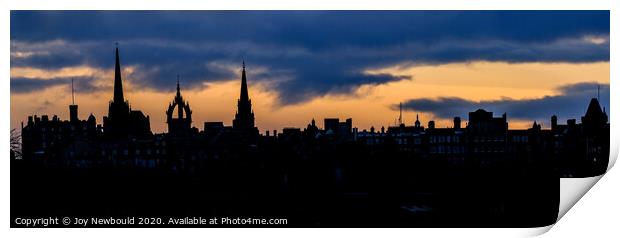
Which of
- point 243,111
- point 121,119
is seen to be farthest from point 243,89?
point 121,119

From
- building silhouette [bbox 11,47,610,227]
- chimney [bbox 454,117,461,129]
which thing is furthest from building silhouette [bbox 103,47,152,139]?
chimney [bbox 454,117,461,129]

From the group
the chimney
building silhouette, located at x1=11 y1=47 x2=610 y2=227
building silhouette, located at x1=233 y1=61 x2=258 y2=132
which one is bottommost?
building silhouette, located at x1=11 y1=47 x2=610 y2=227

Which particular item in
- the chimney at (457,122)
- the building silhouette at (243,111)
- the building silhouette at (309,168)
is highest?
the building silhouette at (243,111)

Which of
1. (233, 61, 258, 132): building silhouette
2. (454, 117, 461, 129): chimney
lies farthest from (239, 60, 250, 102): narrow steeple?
(454, 117, 461, 129): chimney

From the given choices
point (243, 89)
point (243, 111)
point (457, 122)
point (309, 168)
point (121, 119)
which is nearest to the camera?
point (243, 89)

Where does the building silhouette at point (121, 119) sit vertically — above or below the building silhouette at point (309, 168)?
above

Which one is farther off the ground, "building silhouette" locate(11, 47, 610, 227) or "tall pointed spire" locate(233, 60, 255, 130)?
"tall pointed spire" locate(233, 60, 255, 130)

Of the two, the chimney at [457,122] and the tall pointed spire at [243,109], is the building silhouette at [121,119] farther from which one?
the chimney at [457,122]

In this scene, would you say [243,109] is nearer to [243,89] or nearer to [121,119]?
[243,89]

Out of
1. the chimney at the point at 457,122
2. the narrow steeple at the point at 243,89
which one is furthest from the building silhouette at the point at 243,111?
the chimney at the point at 457,122

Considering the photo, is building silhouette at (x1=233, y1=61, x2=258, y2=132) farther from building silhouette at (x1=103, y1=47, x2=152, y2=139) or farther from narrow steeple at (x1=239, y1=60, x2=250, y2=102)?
building silhouette at (x1=103, y1=47, x2=152, y2=139)

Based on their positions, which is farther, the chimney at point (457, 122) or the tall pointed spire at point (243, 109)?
the chimney at point (457, 122)

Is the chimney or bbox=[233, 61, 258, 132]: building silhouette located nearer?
bbox=[233, 61, 258, 132]: building silhouette
